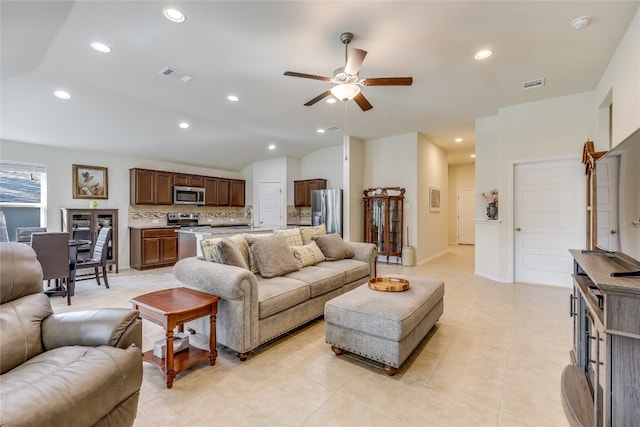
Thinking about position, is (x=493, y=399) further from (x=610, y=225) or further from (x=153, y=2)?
(x=153, y=2)

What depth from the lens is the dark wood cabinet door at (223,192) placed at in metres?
7.57

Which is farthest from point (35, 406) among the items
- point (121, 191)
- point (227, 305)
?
point (121, 191)

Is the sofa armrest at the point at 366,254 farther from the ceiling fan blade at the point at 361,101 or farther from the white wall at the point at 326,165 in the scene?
the white wall at the point at 326,165

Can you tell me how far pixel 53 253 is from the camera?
3.75 m

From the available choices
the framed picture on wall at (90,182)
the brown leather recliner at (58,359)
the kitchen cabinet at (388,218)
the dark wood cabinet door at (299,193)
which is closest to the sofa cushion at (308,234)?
the brown leather recliner at (58,359)

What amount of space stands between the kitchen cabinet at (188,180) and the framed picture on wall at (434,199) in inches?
219

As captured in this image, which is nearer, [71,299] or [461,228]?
[71,299]

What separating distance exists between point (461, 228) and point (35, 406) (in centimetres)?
1060

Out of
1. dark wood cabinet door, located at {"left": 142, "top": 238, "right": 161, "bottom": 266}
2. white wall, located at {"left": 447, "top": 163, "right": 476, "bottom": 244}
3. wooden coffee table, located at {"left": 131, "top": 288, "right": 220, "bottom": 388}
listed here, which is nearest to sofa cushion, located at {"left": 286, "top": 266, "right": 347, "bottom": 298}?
wooden coffee table, located at {"left": 131, "top": 288, "right": 220, "bottom": 388}

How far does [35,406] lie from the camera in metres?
1.04

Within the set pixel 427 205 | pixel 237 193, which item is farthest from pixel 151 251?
pixel 427 205

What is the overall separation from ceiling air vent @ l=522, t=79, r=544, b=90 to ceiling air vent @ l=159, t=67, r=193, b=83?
14.3 ft

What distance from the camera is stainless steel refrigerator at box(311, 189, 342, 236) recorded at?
644cm

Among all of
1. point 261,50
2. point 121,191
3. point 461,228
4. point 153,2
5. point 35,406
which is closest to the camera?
point 35,406
